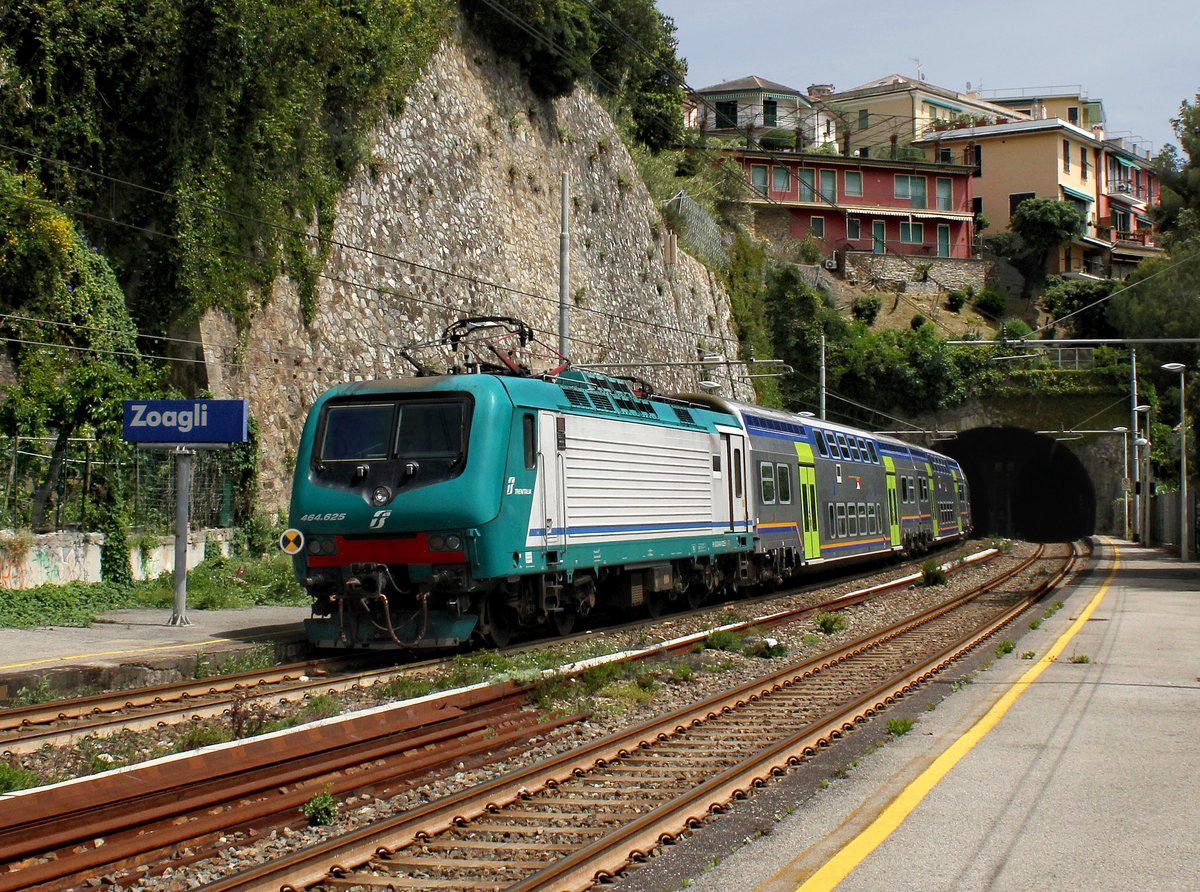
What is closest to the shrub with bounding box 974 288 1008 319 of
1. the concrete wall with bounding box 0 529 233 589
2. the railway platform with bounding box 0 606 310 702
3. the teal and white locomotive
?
the teal and white locomotive

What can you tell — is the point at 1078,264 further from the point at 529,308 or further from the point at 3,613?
the point at 3,613

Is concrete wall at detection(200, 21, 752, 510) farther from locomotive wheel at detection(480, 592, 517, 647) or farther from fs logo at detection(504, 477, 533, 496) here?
fs logo at detection(504, 477, 533, 496)

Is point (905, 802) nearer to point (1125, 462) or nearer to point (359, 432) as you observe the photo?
point (359, 432)

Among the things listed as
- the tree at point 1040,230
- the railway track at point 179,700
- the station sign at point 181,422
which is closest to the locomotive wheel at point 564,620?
the railway track at point 179,700

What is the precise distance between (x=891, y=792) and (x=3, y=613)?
478 inches

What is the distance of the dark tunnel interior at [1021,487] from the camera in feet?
219

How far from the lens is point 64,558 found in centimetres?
1789

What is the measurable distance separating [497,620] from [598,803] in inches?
284

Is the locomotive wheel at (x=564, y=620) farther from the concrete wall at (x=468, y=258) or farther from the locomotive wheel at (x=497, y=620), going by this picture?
the concrete wall at (x=468, y=258)

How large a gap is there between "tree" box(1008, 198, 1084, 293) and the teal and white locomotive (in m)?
61.8

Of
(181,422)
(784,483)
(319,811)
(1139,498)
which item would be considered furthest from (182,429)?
(1139,498)

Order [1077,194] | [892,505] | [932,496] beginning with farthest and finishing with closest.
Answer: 1. [1077,194]
2. [932,496]
3. [892,505]

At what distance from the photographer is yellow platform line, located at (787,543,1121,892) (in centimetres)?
587

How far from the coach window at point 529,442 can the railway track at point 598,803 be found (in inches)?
148
